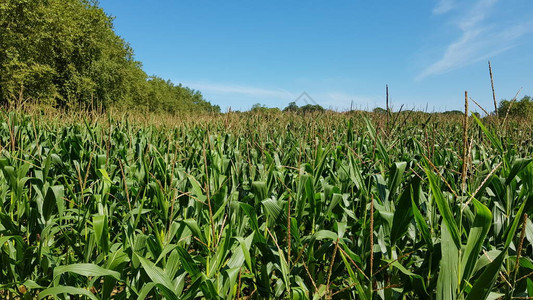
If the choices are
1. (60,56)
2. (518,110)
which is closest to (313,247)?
(60,56)

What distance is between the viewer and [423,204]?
1.85 metres

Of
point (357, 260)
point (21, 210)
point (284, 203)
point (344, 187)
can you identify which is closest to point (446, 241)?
point (357, 260)

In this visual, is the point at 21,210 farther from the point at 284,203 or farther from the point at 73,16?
the point at 73,16

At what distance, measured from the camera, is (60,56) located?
Result: 97.4 feet

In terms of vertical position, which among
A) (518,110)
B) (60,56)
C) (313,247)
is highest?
(60,56)

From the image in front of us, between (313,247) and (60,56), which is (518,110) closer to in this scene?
(313,247)

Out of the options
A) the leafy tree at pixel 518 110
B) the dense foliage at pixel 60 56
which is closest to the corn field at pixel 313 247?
the leafy tree at pixel 518 110

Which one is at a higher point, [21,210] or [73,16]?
[73,16]

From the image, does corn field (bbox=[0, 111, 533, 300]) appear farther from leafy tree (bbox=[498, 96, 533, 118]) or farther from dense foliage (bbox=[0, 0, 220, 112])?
dense foliage (bbox=[0, 0, 220, 112])

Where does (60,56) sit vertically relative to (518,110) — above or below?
above

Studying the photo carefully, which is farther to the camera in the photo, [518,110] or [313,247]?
[518,110]

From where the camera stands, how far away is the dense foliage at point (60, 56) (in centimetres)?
2061

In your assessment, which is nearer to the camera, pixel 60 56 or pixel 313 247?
pixel 313 247

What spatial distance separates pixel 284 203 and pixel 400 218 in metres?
0.78
